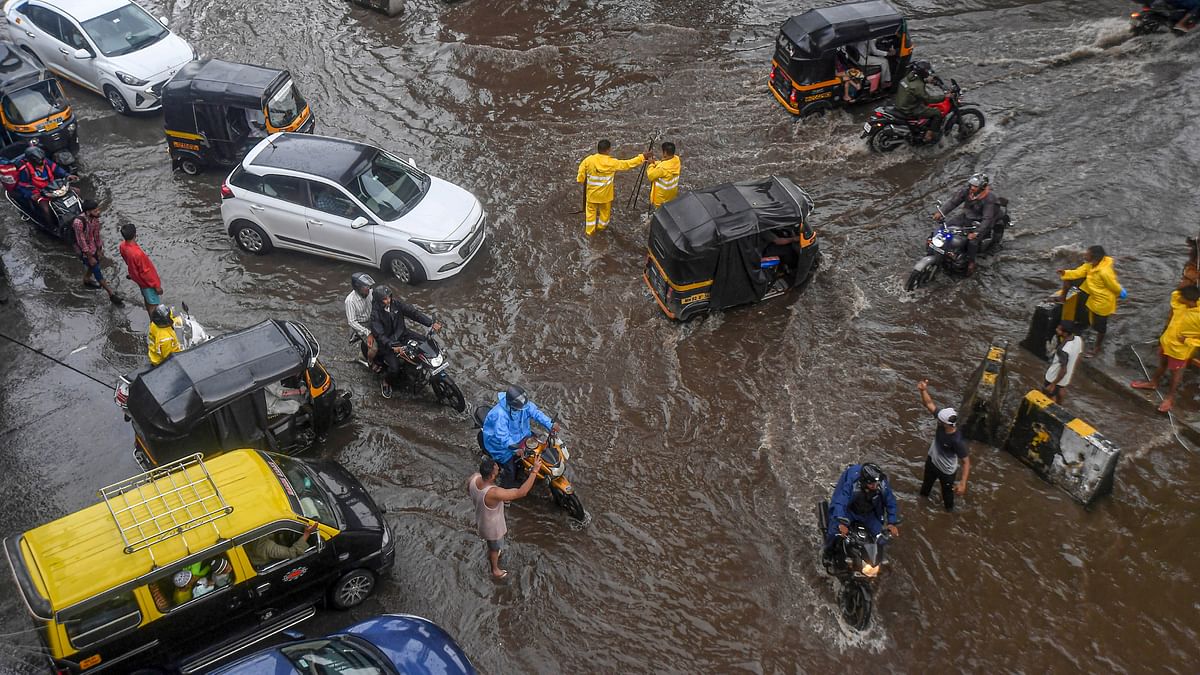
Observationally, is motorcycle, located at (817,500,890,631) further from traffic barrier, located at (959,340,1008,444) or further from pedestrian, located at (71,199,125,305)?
pedestrian, located at (71,199,125,305)

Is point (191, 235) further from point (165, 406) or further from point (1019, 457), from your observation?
point (1019, 457)

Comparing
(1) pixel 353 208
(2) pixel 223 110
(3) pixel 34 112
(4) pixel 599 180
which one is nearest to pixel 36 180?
(3) pixel 34 112

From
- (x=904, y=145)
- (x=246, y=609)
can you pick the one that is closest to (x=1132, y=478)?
(x=904, y=145)

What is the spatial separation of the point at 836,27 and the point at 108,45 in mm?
13729

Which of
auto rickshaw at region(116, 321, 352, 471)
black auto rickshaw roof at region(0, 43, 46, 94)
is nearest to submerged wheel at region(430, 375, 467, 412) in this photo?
auto rickshaw at region(116, 321, 352, 471)

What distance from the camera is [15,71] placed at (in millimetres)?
15117

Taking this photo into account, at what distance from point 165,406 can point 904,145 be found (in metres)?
12.0

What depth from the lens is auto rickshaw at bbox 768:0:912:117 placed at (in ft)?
48.0

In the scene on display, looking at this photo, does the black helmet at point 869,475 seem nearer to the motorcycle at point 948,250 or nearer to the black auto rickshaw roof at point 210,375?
the motorcycle at point 948,250

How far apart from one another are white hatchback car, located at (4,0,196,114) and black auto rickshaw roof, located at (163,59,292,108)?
2.35 metres

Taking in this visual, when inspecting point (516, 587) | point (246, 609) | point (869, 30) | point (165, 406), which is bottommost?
point (516, 587)

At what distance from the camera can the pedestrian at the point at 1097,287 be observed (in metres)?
9.67

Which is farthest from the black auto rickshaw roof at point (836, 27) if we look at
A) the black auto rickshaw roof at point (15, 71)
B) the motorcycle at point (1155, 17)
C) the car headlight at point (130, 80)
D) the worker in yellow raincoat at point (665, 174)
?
the black auto rickshaw roof at point (15, 71)

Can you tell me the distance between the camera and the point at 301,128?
14805 mm
